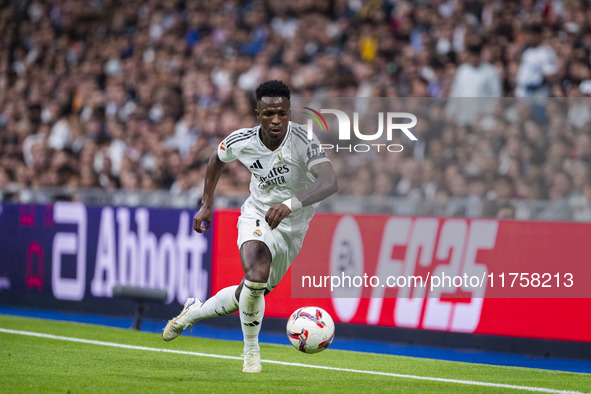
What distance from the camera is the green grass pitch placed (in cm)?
674

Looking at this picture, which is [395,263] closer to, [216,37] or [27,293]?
[27,293]

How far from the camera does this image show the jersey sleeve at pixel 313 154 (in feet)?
24.0

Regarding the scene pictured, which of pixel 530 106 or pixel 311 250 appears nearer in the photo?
pixel 530 106

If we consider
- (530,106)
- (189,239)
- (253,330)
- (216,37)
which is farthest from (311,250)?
(216,37)

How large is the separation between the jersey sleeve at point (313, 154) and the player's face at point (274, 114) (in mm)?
255

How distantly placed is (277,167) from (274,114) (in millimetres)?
453

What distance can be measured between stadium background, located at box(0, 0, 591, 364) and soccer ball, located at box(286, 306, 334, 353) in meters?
3.16

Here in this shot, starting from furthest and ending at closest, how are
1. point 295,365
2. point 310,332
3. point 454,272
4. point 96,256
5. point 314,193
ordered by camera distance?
point 96,256 → point 454,272 → point 295,365 → point 310,332 → point 314,193

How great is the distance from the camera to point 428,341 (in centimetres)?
1049

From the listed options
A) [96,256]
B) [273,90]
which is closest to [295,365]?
[273,90]

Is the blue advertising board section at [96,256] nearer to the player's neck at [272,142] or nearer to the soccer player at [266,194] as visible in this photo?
the soccer player at [266,194]

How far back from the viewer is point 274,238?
7520mm

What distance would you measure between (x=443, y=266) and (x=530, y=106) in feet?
6.35

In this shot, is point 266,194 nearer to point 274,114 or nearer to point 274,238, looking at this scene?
point 274,238
